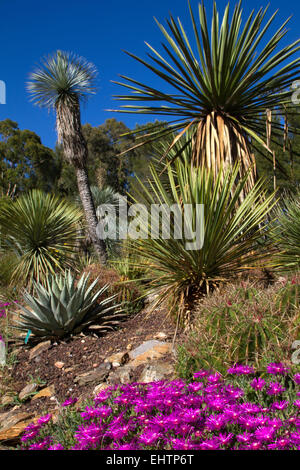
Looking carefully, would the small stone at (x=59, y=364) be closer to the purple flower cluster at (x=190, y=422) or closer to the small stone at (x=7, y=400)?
the small stone at (x=7, y=400)

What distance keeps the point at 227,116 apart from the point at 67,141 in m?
6.61

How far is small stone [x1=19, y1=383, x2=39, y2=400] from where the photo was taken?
13.0 ft

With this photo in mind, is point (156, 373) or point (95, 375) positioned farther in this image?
point (95, 375)

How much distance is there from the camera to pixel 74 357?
4793 millimetres

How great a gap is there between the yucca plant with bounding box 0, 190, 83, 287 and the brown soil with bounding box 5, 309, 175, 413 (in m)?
2.90

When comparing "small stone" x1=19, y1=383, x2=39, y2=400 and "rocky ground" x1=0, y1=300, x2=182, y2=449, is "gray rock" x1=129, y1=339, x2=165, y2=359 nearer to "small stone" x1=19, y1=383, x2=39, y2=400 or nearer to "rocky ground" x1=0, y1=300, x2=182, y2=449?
"rocky ground" x1=0, y1=300, x2=182, y2=449

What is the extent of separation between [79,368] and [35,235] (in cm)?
440

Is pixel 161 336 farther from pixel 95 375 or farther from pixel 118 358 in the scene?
pixel 95 375

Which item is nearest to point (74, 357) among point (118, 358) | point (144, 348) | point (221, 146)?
point (118, 358)

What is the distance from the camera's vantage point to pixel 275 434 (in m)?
1.87

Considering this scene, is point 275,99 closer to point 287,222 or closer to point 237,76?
point 237,76

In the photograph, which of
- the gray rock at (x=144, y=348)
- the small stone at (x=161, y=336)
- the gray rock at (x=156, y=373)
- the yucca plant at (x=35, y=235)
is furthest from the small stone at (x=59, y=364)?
the yucca plant at (x=35, y=235)

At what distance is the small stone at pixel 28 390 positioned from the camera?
156 inches
